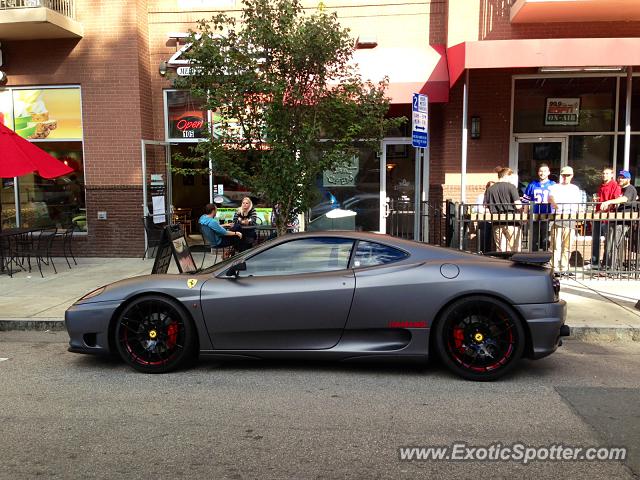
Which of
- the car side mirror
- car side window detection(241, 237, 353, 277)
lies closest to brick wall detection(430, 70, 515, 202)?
car side window detection(241, 237, 353, 277)

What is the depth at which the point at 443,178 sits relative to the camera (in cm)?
1181

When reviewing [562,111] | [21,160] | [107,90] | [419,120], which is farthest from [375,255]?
[107,90]

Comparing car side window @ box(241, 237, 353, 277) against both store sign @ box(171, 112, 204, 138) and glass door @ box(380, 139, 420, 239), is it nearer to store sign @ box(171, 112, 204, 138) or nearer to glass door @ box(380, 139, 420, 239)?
glass door @ box(380, 139, 420, 239)

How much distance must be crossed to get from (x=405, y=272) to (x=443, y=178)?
718 centimetres

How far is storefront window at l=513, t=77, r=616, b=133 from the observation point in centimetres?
1156

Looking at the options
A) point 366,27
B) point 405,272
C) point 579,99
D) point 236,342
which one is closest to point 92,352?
point 236,342

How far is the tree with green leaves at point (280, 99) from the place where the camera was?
720 cm

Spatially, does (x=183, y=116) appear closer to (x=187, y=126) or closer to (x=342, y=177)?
(x=187, y=126)

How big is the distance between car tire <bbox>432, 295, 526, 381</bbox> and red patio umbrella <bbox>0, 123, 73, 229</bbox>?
747 centimetres

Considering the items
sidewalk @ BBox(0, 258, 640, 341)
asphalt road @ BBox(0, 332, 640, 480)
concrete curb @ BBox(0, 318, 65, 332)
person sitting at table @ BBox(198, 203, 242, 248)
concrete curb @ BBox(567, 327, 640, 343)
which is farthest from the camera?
person sitting at table @ BBox(198, 203, 242, 248)

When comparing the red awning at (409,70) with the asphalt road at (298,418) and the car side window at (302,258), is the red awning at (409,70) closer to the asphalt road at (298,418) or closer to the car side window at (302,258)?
the car side window at (302,258)

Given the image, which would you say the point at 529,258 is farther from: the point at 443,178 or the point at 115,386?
the point at 443,178

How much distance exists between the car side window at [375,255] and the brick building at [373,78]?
612 cm

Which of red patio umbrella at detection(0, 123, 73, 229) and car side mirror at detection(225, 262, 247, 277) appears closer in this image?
car side mirror at detection(225, 262, 247, 277)
